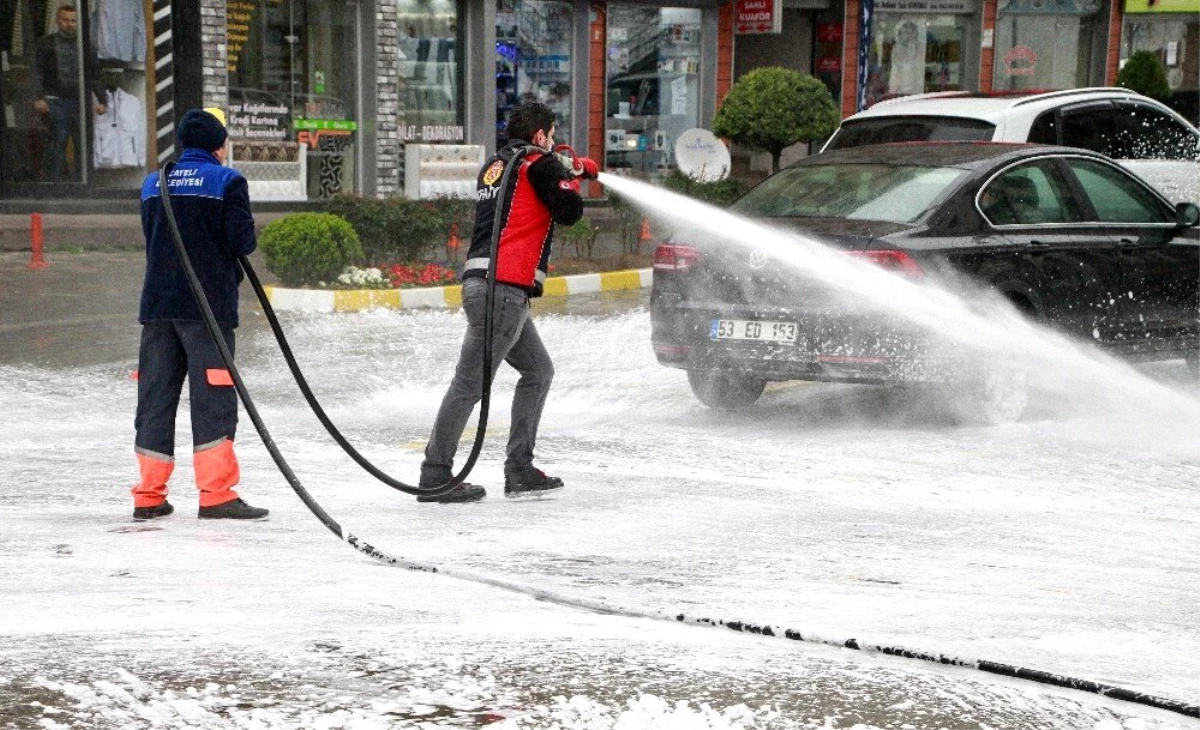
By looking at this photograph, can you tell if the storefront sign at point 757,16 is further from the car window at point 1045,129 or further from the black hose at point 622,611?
the black hose at point 622,611

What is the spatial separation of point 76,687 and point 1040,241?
6453mm

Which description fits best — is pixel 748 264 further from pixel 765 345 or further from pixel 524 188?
pixel 524 188

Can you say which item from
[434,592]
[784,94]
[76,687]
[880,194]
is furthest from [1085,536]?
[784,94]

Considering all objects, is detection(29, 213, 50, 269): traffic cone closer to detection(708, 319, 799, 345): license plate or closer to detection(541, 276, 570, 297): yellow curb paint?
detection(541, 276, 570, 297): yellow curb paint

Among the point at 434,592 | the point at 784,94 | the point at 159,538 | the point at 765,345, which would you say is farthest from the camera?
the point at 784,94

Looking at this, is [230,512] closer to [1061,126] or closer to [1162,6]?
[1061,126]

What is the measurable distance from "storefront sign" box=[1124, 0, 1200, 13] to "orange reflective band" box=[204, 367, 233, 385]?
3089cm

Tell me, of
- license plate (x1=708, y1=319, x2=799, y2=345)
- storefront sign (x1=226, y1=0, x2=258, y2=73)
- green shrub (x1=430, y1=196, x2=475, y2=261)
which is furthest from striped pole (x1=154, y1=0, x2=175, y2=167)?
license plate (x1=708, y1=319, x2=799, y2=345)

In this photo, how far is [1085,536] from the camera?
670 cm

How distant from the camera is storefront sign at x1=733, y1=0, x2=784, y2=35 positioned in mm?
28969

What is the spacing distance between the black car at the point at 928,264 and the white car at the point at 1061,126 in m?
2.30

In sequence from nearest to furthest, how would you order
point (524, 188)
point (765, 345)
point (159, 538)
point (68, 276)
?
point (159, 538), point (524, 188), point (765, 345), point (68, 276)

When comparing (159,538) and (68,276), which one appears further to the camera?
(68,276)

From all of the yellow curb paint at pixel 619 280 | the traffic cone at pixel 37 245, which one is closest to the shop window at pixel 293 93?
the traffic cone at pixel 37 245
